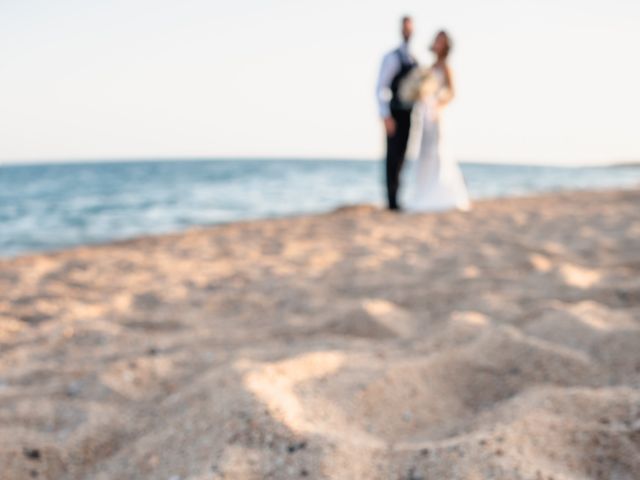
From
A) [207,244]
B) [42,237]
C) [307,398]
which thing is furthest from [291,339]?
[42,237]

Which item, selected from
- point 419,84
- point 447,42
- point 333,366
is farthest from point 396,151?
point 333,366

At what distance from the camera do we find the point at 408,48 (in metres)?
5.94

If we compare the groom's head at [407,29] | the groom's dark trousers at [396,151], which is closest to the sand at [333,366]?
the groom's dark trousers at [396,151]

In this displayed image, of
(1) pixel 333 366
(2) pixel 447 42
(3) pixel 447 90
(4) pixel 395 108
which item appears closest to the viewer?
(1) pixel 333 366

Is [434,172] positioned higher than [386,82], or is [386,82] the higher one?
[386,82]

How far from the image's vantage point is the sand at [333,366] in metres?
1.11

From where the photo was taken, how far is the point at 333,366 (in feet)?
5.29

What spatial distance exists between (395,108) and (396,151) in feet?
1.57

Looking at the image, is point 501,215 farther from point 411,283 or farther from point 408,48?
point 411,283

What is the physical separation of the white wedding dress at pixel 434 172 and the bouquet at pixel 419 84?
214mm

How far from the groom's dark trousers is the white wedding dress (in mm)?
158

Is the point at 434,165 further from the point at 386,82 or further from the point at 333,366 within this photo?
the point at 333,366

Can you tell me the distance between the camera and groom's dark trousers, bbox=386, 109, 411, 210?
249 inches

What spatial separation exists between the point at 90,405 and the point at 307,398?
0.63 m
